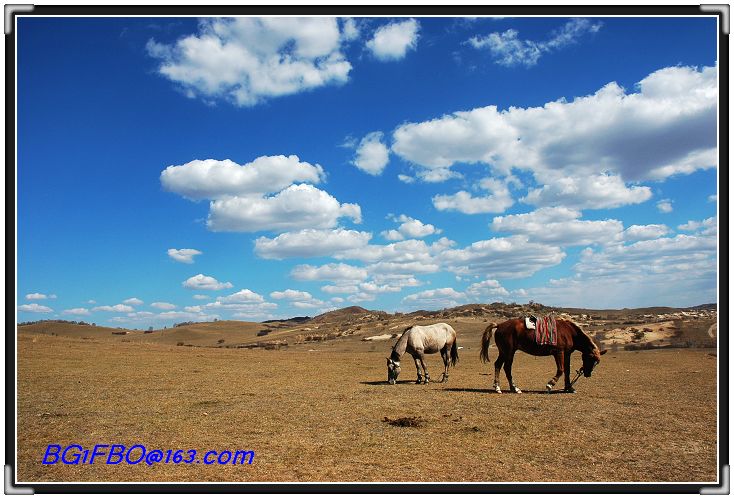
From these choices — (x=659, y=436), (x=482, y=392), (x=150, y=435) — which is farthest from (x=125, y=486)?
(x=482, y=392)

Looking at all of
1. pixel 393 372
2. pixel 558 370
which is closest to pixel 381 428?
pixel 558 370

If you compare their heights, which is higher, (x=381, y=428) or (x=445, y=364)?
(x=445, y=364)

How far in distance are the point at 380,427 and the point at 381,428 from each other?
10 centimetres

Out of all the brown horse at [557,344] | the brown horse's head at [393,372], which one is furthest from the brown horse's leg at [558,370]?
the brown horse's head at [393,372]

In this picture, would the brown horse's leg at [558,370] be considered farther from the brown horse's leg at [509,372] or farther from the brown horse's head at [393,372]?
the brown horse's head at [393,372]

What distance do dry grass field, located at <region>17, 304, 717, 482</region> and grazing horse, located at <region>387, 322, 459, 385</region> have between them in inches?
40.0

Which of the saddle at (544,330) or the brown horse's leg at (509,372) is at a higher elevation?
the saddle at (544,330)

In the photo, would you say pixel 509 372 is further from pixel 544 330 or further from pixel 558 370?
pixel 544 330

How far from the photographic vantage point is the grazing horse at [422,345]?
731 inches

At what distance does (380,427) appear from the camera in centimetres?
955

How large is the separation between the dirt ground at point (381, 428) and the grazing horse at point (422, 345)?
101 cm

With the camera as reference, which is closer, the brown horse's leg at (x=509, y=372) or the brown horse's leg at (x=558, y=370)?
the brown horse's leg at (x=558, y=370)

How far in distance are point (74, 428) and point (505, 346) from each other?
1218cm

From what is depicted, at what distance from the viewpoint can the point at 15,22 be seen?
6.59 m
